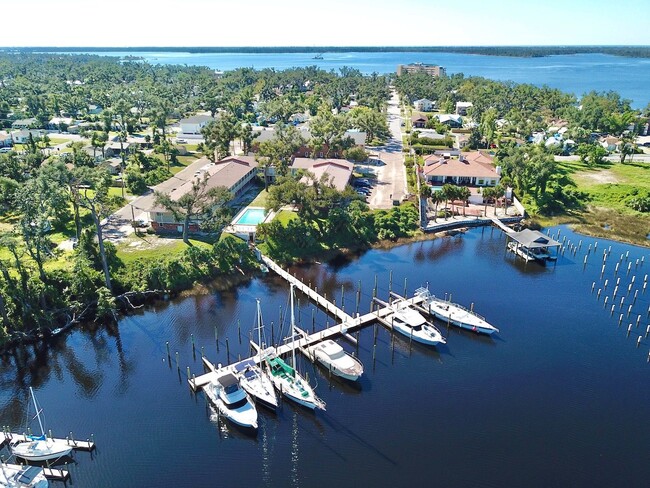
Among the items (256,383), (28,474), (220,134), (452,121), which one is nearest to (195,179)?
(220,134)

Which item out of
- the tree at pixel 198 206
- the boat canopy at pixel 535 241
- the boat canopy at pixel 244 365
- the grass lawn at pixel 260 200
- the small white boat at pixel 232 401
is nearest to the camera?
the small white boat at pixel 232 401

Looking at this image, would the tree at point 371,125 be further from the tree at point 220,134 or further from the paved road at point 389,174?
the tree at point 220,134

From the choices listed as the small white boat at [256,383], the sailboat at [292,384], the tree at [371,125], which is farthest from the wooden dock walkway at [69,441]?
the tree at [371,125]

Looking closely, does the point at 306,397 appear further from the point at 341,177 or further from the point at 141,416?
the point at 341,177

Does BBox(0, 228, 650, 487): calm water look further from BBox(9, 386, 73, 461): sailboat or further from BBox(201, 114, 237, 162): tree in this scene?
BBox(201, 114, 237, 162): tree

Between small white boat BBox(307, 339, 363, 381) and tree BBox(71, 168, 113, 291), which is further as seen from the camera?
tree BBox(71, 168, 113, 291)

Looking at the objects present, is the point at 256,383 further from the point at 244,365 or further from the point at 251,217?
the point at 251,217

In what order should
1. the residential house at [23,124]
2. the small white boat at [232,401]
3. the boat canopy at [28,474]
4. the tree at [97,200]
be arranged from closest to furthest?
the boat canopy at [28,474] → the small white boat at [232,401] → the tree at [97,200] → the residential house at [23,124]

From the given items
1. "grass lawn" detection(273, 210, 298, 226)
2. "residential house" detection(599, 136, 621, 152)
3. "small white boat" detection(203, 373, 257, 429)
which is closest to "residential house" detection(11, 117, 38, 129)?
"grass lawn" detection(273, 210, 298, 226)

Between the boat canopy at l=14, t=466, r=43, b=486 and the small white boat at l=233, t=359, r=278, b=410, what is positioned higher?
the small white boat at l=233, t=359, r=278, b=410
